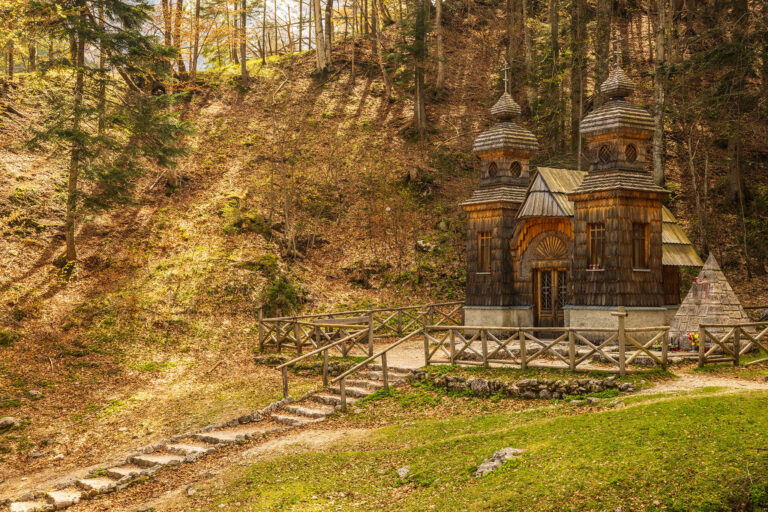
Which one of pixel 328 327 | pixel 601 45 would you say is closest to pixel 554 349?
pixel 328 327

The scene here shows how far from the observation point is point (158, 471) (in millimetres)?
12641

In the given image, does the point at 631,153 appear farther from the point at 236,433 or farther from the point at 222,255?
the point at 222,255

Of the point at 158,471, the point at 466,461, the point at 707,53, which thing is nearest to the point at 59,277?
the point at 158,471

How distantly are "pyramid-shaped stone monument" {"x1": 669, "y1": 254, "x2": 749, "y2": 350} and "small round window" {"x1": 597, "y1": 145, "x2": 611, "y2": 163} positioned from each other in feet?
15.0

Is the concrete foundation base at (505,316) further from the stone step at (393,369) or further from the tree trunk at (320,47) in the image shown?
the tree trunk at (320,47)

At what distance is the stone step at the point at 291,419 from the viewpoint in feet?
48.0

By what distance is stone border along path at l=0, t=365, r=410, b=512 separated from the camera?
11750 millimetres

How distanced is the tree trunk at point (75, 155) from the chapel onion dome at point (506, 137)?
586 inches

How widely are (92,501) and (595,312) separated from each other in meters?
14.7

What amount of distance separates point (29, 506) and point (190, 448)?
327 cm

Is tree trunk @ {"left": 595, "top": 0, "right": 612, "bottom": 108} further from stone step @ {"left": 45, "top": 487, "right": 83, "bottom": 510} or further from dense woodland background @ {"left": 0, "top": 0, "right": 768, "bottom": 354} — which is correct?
stone step @ {"left": 45, "top": 487, "right": 83, "bottom": 510}

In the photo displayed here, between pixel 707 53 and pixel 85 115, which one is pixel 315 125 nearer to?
pixel 85 115

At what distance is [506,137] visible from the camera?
22359 millimetres

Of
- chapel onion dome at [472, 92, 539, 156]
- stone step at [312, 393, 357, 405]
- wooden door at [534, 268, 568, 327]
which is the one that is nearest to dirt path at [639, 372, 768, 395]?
wooden door at [534, 268, 568, 327]
